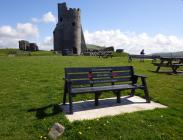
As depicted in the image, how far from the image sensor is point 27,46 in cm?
6050

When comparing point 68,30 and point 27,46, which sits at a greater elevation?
point 68,30

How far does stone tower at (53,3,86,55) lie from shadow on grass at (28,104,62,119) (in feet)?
176

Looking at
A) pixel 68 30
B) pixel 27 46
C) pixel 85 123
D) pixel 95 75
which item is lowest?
pixel 85 123

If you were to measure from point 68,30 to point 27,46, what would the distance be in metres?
9.99

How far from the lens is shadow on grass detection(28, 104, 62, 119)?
676 cm

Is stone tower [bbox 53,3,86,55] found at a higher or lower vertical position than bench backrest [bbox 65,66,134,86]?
higher

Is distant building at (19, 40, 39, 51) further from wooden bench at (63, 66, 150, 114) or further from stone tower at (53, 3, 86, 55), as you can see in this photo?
wooden bench at (63, 66, 150, 114)

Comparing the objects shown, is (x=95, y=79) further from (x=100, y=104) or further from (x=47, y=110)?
(x=47, y=110)

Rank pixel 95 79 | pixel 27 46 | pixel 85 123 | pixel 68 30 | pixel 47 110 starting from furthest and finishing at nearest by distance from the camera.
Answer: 1. pixel 68 30
2. pixel 27 46
3. pixel 95 79
4. pixel 47 110
5. pixel 85 123

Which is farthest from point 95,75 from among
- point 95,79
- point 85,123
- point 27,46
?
point 27,46

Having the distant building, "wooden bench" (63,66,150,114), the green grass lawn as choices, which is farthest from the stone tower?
the green grass lawn

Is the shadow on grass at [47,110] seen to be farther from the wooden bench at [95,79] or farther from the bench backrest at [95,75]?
the bench backrest at [95,75]

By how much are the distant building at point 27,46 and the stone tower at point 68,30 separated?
18.7 ft

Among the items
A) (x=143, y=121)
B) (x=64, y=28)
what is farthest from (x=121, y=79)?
(x=64, y=28)
